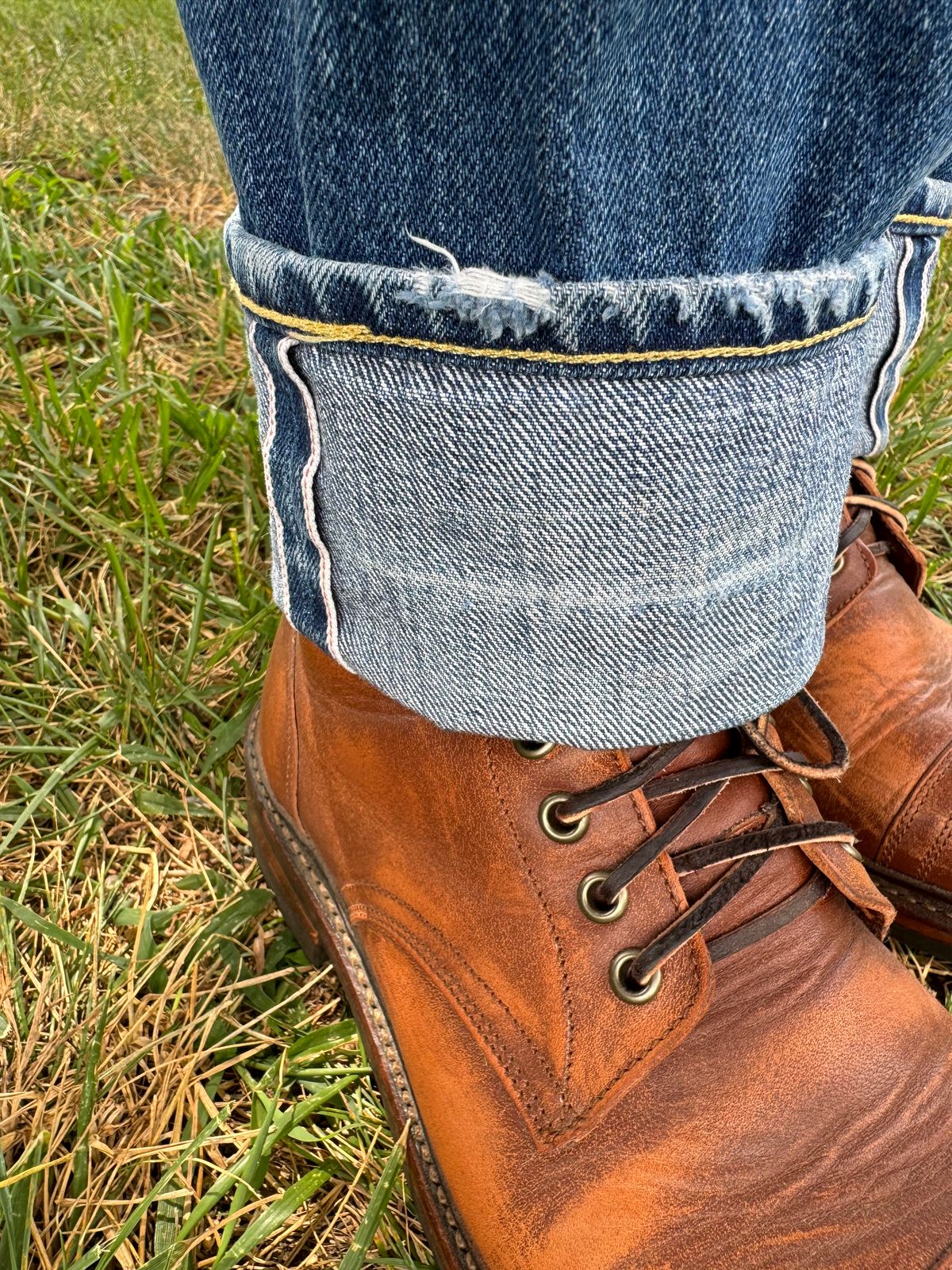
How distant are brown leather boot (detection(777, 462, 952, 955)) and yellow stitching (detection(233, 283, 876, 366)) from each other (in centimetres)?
53

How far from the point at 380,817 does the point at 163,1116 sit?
0.34 m

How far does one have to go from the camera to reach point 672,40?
1.61 feet

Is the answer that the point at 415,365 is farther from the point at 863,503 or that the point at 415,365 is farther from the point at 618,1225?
the point at 863,503

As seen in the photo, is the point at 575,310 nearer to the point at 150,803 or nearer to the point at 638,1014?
the point at 638,1014

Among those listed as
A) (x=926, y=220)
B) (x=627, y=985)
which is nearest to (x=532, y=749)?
(x=627, y=985)

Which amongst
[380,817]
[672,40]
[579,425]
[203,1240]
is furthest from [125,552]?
[672,40]

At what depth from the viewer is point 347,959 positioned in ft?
3.11

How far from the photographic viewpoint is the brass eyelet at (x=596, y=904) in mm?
775

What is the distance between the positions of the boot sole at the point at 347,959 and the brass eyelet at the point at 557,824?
273 millimetres

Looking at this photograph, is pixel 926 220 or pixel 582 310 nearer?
pixel 582 310

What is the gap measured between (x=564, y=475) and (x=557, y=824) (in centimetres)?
33

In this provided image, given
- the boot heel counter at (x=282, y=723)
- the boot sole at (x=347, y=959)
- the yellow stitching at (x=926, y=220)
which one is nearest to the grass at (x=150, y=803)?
the boot sole at (x=347, y=959)

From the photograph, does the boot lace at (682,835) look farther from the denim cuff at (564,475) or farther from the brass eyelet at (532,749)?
the denim cuff at (564,475)

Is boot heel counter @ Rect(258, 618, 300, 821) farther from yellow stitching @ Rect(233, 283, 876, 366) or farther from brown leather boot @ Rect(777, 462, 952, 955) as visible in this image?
brown leather boot @ Rect(777, 462, 952, 955)
